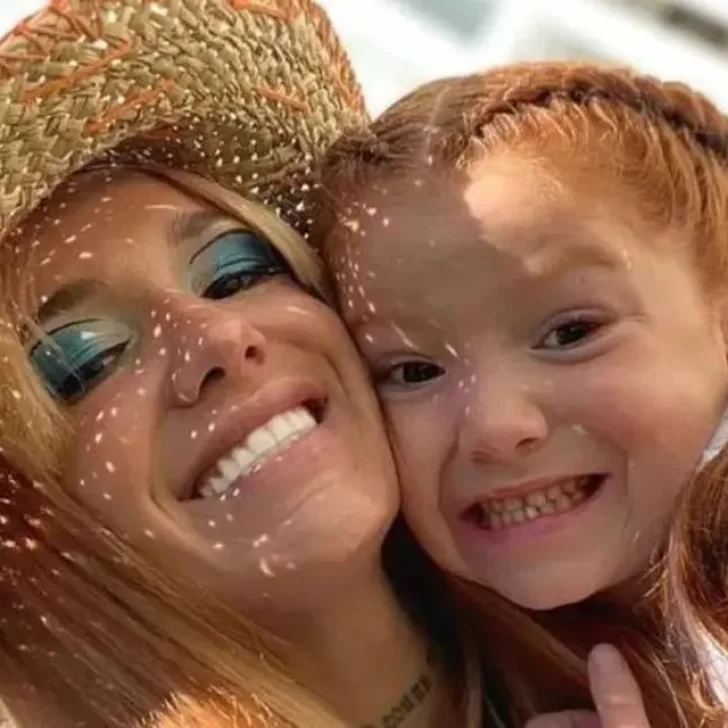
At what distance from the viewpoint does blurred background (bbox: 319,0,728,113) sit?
111 cm

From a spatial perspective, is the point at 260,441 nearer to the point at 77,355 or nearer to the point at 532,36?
the point at 77,355

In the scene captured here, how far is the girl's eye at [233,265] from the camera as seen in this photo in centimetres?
71

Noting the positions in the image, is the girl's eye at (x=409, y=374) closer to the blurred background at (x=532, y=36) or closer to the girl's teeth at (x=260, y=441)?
the girl's teeth at (x=260, y=441)

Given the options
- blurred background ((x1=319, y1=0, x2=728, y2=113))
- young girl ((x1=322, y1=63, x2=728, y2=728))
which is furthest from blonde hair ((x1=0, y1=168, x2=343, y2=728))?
blurred background ((x1=319, y1=0, x2=728, y2=113))

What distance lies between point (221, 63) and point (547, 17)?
1.54 feet

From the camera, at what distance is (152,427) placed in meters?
0.68

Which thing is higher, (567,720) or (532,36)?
(532,36)

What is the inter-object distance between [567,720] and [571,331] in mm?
170

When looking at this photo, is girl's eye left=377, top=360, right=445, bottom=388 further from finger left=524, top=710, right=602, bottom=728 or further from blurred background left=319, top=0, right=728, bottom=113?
blurred background left=319, top=0, right=728, bottom=113

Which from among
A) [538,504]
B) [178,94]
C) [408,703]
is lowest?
[408,703]

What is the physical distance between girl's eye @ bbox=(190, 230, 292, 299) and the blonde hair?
82 mm

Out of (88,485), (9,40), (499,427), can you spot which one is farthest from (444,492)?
(9,40)

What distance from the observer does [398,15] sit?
1121 millimetres

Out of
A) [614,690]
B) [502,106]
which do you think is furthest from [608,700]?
[502,106]
